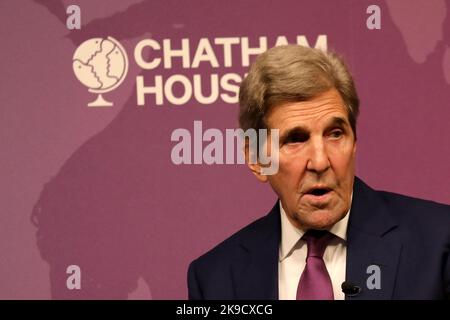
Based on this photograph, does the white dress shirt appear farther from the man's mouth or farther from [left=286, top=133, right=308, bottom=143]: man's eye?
[left=286, top=133, right=308, bottom=143]: man's eye

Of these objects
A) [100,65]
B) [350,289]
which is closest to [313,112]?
[350,289]

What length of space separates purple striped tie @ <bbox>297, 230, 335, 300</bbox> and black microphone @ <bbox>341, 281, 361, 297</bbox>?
0.04 m

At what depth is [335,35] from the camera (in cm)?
212

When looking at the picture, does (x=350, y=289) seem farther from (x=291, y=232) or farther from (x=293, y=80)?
(x=293, y=80)

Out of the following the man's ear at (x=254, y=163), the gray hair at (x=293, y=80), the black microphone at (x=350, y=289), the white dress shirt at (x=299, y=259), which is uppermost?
the gray hair at (x=293, y=80)

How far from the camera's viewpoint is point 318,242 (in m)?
1.90

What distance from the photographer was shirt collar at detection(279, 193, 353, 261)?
1900 mm

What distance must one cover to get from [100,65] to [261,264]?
724 mm

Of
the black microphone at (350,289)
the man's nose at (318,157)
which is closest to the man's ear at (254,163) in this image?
the man's nose at (318,157)

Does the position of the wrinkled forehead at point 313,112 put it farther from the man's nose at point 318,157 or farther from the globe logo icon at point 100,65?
the globe logo icon at point 100,65

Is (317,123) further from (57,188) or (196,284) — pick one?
(57,188)

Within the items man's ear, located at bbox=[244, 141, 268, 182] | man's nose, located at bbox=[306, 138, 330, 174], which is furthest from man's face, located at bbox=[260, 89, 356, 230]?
man's ear, located at bbox=[244, 141, 268, 182]

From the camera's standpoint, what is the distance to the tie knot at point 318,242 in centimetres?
190

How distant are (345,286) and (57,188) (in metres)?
0.87
